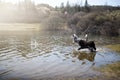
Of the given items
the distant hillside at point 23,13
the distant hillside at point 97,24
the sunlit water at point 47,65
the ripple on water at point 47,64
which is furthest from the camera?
the distant hillside at point 23,13

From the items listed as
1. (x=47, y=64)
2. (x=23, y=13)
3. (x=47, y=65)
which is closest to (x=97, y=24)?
(x=47, y=64)

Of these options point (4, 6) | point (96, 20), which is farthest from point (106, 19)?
point (4, 6)

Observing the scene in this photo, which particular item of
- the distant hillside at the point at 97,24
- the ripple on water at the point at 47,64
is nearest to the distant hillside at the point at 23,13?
the distant hillside at the point at 97,24

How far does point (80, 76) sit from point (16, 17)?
A: 336ft

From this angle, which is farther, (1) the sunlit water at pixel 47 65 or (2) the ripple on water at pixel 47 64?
(2) the ripple on water at pixel 47 64

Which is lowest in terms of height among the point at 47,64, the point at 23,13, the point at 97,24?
the point at 97,24

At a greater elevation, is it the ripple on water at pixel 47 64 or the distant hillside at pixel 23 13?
the distant hillside at pixel 23 13

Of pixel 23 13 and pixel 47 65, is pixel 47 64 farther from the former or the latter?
pixel 23 13

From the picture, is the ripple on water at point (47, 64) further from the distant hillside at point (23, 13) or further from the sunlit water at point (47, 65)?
the distant hillside at point (23, 13)

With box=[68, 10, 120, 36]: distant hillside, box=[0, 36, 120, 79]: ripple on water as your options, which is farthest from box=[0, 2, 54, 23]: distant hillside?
box=[0, 36, 120, 79]: ripple on water

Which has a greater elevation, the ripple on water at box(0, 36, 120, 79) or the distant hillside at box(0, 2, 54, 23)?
the distant hillside at box(0, 2, 54, 23)

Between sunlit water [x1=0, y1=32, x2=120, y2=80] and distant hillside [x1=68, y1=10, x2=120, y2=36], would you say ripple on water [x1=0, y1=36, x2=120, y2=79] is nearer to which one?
sunlit water [x1=0, y1=32, x2=120, y2=80]

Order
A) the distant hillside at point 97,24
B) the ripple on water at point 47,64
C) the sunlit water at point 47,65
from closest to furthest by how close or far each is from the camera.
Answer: the sunlit water at point 47,65 → the ripple on water at point 47,64 → the distant hillside at point 97,24

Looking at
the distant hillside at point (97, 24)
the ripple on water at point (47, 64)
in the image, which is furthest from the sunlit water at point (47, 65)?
the distant hillside at point (97, 24)
